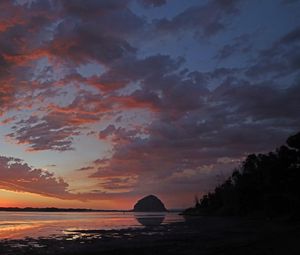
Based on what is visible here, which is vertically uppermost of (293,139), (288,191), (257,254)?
(293,139)

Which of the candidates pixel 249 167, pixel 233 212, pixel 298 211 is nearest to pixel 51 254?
pixel 298 211

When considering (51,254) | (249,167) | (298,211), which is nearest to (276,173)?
(298,211)

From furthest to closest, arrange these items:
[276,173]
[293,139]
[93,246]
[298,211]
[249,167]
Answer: [249,167]
[276,173]
[293,139]
[298,211]
[93,246]

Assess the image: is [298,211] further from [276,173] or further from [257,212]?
[257,212]

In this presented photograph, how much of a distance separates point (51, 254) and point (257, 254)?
51.1 feet

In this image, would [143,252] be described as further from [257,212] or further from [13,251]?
[257,212]

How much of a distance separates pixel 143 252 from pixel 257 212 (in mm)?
91850

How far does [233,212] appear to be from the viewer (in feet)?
490

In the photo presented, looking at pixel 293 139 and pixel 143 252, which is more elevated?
pixel 293 139

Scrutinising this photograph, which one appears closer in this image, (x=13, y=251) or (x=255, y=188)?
(x=13, y=251)

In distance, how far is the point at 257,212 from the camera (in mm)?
120938

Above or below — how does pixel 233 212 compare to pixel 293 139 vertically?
below

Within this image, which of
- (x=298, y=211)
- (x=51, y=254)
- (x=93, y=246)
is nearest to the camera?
(x=51, y=254)

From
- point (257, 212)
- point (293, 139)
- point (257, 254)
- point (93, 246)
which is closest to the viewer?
point (257, 254)
